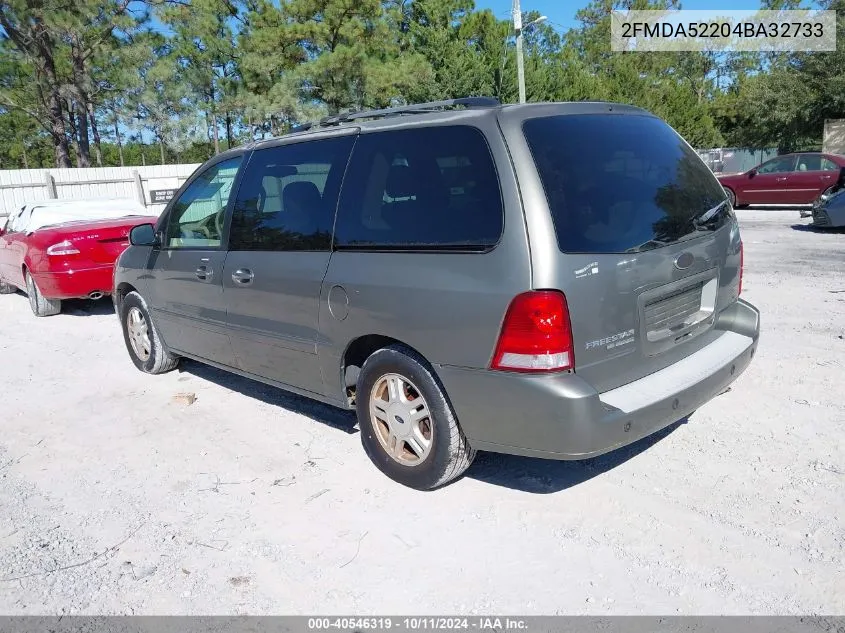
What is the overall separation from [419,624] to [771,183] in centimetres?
1723

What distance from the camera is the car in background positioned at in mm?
8094

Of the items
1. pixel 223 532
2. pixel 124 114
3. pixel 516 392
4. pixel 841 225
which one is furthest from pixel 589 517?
pixel 124 114

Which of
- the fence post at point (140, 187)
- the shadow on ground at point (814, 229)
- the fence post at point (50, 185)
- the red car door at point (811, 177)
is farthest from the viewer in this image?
the fence post at point (140, 187)

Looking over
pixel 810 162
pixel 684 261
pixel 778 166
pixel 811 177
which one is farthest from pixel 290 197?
pixel 778 166

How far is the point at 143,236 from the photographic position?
537 centimetres

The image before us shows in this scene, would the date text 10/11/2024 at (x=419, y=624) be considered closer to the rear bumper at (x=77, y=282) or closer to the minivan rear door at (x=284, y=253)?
the minivan rear door at (x=284, y=253)

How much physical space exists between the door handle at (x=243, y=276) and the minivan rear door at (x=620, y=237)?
1.95 meters

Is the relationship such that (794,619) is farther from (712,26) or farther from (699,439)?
(712,26)

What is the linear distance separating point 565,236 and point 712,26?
185ft

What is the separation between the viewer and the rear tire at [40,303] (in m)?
8.69

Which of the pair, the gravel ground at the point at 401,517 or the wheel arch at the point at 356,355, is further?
the wheel arch at the point at 356,355

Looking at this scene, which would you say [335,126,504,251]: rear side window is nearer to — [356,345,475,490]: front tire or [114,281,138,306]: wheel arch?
[356,345,475,490]: front tire

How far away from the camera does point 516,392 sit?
2.99 metres

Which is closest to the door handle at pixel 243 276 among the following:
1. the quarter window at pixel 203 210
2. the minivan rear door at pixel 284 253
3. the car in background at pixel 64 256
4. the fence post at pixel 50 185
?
the minivan rear door at pixel 284 253
